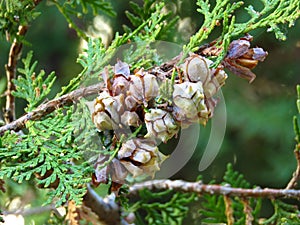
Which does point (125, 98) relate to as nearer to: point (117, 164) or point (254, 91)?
point (117, 164)

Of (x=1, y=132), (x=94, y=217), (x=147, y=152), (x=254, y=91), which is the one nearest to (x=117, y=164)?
(x=147, y=152)

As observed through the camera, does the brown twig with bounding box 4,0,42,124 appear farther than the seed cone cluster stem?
Yes

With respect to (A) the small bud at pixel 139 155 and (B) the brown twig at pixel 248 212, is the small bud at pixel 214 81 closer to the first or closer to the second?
(A) the small bud at pixel 139 155

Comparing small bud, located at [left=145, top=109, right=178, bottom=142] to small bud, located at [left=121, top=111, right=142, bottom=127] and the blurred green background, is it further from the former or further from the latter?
the blurred green background

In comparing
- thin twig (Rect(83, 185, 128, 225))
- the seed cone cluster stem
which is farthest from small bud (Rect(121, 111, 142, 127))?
thin twig (Rect(83, 185, 128, 225))

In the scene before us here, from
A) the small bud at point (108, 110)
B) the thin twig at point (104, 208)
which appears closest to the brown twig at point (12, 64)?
the thin twig at point (104, 208)

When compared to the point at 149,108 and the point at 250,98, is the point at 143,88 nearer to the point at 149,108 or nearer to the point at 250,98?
the point at 149,108
